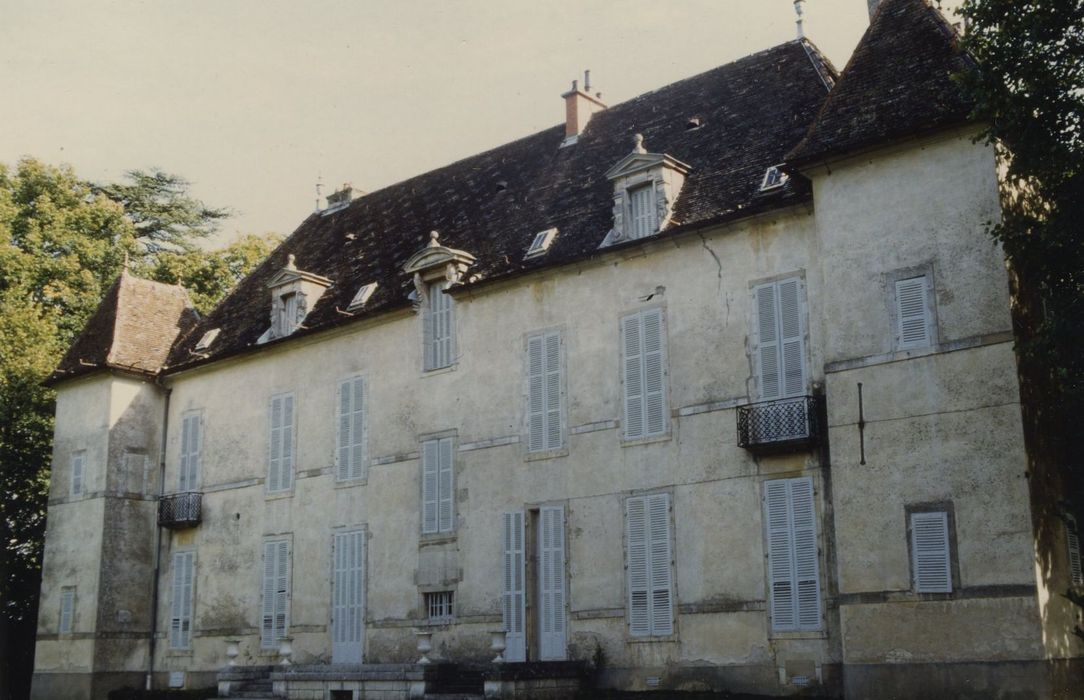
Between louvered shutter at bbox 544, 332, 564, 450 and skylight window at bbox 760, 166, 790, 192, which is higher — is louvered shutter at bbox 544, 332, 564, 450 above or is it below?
below

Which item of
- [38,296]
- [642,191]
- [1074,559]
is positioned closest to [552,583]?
[642,191]

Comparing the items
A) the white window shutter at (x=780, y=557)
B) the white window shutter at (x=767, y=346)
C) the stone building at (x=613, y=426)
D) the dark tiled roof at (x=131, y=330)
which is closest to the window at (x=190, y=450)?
the stone building at (x=613, y=426)

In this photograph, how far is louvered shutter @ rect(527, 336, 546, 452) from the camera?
23.1 m

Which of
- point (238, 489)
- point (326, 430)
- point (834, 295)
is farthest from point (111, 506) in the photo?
point (834, 295)

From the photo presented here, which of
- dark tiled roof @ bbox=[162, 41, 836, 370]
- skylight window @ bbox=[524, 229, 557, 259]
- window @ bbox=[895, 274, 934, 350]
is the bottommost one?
window @ bbox=[895, 274, 934, 350]

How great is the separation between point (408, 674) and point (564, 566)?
333cm

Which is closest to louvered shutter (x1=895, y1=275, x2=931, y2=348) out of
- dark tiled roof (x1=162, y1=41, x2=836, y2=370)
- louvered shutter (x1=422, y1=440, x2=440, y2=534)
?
dark tiled roof (x1=162, y1=41, x2=836, y2=370)

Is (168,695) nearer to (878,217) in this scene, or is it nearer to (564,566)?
(564,566)

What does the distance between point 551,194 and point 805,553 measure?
33.9ft

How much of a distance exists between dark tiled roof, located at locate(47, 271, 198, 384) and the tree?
1.97 metres

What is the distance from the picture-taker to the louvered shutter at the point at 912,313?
58.8 ft

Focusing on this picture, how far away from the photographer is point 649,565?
20969 millimetres

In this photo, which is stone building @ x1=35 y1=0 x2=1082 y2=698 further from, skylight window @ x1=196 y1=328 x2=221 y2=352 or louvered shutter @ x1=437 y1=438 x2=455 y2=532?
skylight window @ x1=196 y1=328 x2=221 y2=352

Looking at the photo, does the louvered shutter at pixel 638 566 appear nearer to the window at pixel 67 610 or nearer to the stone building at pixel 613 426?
the stone building at pixel 613 426
